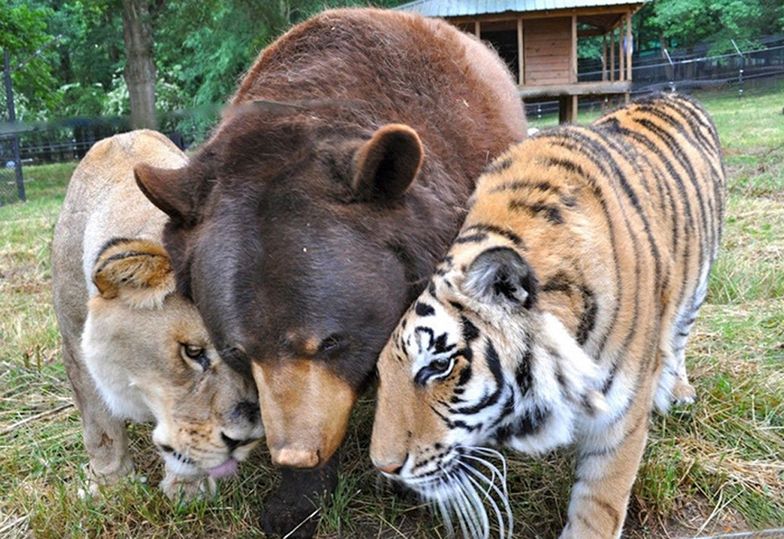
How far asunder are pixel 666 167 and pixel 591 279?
45.8 inches

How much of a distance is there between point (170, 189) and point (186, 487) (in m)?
1.22

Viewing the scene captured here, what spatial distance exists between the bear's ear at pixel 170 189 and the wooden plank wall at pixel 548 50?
1606cm

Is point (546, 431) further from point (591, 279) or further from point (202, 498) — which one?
point (202, 498)

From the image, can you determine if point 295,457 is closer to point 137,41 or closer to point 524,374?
point 524,374

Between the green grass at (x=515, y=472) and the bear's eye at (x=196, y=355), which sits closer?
the bear's eye at (x=196, y=355)

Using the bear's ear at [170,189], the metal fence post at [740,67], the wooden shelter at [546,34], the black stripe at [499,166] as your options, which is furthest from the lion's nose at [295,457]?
the metal fence post at [740,67]

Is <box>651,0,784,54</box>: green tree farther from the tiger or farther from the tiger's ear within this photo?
the tiger's ear

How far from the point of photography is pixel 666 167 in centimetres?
316

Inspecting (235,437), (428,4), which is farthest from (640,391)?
(428,4)

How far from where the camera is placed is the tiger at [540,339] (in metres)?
2.13

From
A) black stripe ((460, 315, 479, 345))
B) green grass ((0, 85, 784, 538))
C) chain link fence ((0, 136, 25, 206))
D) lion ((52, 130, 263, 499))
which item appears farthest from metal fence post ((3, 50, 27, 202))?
black stripe ((460, 315, 479, 345))

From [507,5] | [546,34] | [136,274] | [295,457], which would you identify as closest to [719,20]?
[546,34]

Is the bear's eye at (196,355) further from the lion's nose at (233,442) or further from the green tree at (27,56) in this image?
the green tree at (27,56)

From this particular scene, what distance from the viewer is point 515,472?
2990 millimetres
